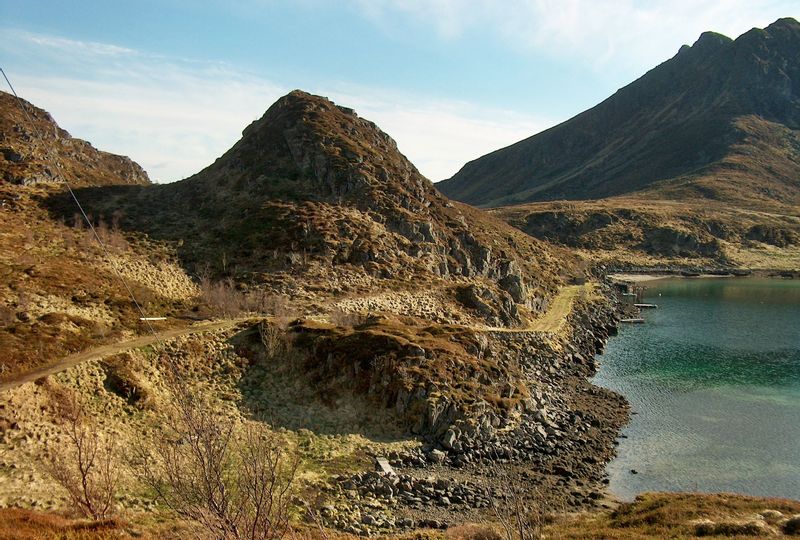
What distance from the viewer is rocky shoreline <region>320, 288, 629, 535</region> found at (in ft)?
102

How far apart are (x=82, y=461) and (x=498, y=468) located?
24.9 metres

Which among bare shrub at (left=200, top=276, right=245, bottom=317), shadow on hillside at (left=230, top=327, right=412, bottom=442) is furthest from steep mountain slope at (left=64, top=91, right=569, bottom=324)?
shadow on hillside at (left=230, top=327, right=412, bottom=442)

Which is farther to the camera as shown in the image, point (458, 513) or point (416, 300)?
point (416, 300)

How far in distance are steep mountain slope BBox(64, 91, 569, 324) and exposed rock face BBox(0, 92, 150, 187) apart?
24.2 feet

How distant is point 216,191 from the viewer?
88.1 meters

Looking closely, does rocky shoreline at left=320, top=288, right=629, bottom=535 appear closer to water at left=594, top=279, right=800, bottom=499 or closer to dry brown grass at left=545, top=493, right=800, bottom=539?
water at left=594, top=279, right=800, bottom=499

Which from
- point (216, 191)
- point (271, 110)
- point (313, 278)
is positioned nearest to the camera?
point (313, 278)

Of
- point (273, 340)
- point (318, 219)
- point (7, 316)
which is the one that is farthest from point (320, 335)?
point (318, 219)

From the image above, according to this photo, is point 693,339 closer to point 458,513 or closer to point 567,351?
point 567,351

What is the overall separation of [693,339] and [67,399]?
7942cm

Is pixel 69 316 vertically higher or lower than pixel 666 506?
higher

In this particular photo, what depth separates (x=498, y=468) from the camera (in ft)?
118

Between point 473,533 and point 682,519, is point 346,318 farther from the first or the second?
point 682,519

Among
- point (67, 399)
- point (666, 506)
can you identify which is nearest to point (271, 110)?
point (67, 399)
